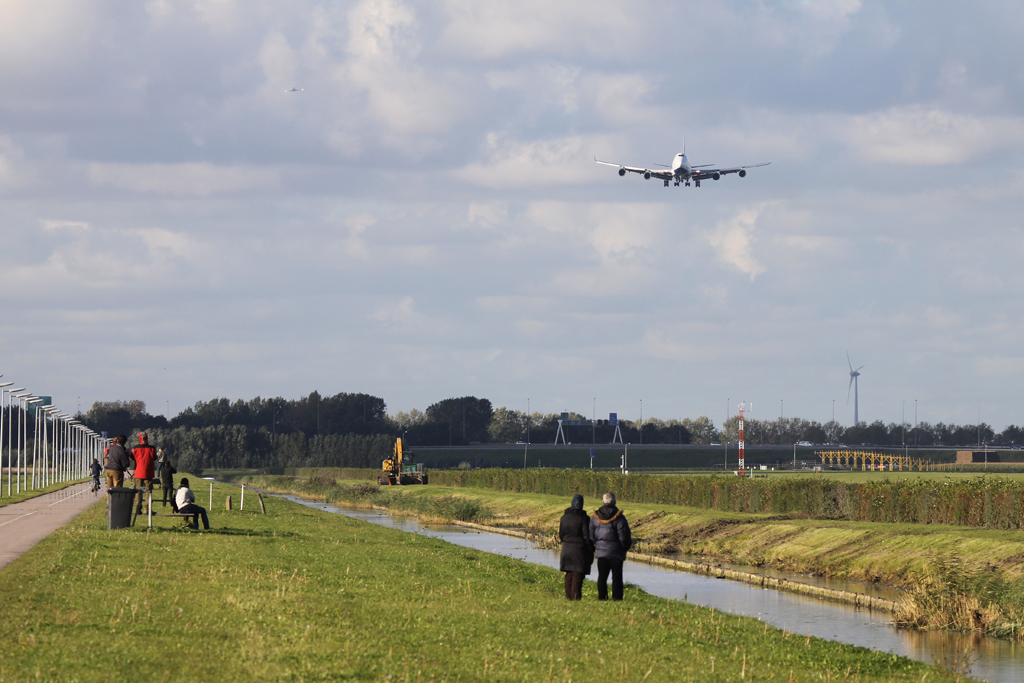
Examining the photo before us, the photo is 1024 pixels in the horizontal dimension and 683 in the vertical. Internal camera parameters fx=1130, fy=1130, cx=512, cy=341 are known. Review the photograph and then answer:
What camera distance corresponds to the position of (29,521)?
3762 cm

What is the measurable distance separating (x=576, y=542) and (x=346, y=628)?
561cm

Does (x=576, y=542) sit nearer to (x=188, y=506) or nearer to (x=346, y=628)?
(x=346, y=628)

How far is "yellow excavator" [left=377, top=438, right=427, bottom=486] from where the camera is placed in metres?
102

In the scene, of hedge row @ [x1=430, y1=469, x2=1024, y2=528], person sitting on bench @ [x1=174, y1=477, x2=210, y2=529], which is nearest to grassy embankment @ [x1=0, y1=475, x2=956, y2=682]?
person sitting on bench @ [x1=174, y1=477, x2=210, y2=529]

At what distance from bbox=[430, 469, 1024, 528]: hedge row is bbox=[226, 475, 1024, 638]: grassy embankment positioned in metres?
0.77

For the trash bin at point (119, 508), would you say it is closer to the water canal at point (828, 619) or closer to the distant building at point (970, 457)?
the water canal at point (828, 619)

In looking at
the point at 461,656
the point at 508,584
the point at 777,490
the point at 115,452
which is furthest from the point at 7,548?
the point at 777,490

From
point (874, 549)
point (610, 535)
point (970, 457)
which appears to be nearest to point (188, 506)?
point (610, 535)

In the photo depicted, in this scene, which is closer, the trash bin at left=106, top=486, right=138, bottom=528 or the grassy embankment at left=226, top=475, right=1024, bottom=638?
the grassy embankment at left=226, top=475, right=1024, bottom=638

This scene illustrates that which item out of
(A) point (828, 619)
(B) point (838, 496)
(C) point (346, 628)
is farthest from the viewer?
(B) point (838, 496)

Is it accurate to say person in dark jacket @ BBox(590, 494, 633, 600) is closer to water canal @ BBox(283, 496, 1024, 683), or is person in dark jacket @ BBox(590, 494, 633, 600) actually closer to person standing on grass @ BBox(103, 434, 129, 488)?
water canal @ BBox(283, 496, 1024, 683)

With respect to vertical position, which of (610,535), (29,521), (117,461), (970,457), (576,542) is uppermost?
(117,461)

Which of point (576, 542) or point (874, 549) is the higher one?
point (576, 542)

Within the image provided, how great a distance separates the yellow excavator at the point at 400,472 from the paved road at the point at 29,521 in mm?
47332
